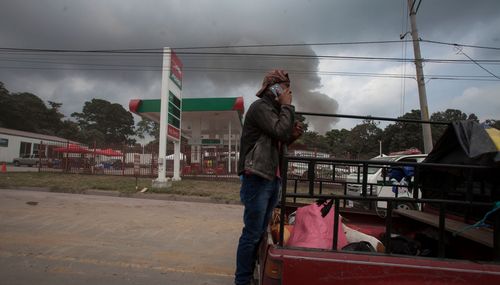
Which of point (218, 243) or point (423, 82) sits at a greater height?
point (423, 82)

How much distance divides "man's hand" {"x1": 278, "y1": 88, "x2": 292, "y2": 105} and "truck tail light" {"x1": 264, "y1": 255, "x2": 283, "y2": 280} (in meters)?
1.06

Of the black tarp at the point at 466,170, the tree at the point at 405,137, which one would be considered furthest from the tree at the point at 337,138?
the black tarp at the point at 466,170

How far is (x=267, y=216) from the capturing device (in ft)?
8.26

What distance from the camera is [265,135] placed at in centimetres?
234

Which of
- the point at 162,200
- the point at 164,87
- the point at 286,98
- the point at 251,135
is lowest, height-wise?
the point at 162,200

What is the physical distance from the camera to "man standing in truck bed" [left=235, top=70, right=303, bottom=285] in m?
2.28

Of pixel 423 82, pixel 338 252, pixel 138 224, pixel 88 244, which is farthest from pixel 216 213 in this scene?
pixel 423 82

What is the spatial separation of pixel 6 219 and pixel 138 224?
96.4 inches

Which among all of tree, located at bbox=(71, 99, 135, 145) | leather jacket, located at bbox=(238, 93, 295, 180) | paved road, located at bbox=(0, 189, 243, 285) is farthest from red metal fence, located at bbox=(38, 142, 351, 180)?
tree, located at bbox=(71, 99, 135, 145)

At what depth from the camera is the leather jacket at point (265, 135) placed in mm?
2213

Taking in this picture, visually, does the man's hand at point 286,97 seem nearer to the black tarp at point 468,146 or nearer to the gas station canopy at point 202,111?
the black tarp at point 468,146

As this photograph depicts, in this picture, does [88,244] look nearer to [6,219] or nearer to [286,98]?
[6,219]

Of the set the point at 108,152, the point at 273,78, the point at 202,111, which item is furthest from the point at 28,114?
the point at 273,78

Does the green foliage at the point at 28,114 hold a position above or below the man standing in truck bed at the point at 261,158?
above
